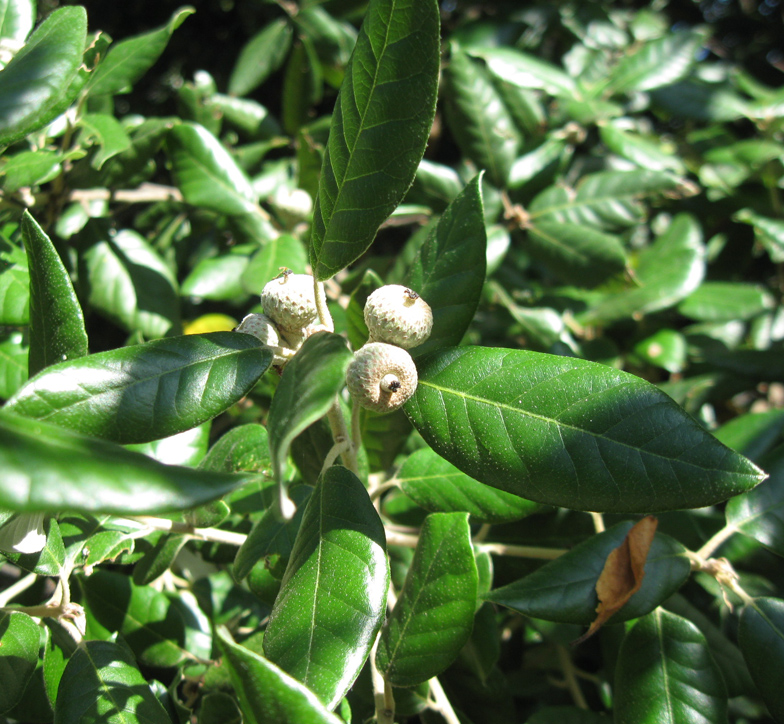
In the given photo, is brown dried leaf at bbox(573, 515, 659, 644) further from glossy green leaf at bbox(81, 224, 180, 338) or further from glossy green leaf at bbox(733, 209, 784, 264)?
glossy green leaf at bbox(733, 209, 784, 264)

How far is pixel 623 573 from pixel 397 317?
22.2 inches

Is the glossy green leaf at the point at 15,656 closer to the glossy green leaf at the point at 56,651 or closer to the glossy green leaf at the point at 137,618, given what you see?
the glossy green leaf at the point at 56,651

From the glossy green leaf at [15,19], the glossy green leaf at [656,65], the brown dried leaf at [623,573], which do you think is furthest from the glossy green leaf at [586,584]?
the glossy green leaf at [656,65]

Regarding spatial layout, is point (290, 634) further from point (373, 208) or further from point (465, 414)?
point (373, 208)

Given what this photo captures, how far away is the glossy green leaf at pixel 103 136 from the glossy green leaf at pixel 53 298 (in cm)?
41

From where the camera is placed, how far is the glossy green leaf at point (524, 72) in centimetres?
179

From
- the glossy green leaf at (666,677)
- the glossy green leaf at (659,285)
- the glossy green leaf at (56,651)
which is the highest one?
the glossy green leaf at (56,651)

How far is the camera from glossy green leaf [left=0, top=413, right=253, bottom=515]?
47 centimetres

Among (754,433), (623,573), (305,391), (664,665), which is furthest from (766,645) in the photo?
(305,391)

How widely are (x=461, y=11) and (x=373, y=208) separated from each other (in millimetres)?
2353

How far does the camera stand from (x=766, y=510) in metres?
1.13

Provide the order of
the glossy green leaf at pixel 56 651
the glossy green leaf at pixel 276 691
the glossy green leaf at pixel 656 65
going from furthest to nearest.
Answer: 1. the glossy green leaf at pixel 656 65
2. the glossy green leaf at pixel 56 651
3. the glossy green leaf at pixel 276 691

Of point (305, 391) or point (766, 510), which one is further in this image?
point (766, 510)

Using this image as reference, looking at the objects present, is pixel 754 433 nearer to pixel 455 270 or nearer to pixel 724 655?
pixel 724 655
